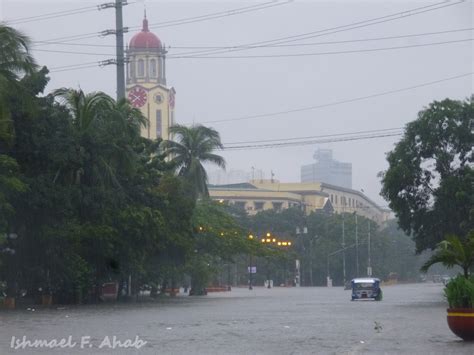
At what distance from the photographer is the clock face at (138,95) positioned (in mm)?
174262

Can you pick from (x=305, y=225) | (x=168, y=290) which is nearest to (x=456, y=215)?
(x=168, y=290)

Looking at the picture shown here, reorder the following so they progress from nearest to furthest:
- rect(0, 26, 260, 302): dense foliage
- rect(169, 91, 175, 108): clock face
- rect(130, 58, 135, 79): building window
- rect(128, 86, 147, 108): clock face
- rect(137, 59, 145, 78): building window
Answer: rect(0, 26, 260, 302): dense foliage → rect(128, 86, 147, 108): clock face → rect(137, 59, 145, 78): building window → rect(130, 58, 135, 79): building window → rect(169, 91, 175, 108): clock face

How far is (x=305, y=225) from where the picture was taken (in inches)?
6043

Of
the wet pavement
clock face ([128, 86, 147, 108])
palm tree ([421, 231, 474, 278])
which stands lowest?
the wet pavement

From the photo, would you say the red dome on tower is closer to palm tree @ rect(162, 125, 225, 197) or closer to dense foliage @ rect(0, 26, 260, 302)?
palm tree @ rect(162, 125, 225, 197)

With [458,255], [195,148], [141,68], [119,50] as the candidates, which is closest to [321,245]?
[141,68]

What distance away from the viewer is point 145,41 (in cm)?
18150

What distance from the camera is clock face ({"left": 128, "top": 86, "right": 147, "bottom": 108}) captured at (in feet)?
572

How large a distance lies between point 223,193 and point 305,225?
123ft

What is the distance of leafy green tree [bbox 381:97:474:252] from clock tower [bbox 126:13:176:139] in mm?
115128

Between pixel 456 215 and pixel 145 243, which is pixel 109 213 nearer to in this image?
pixel 145 243

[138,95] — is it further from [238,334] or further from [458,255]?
[458,255]

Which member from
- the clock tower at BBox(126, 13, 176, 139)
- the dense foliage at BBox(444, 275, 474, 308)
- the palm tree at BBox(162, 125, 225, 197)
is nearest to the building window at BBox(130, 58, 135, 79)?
the clock tower at BBox(126, 13, 176, 139)

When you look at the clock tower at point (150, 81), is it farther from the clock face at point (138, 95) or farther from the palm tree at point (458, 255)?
the palm tree at point (458, 255)
